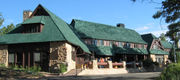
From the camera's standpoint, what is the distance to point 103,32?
39.3 m

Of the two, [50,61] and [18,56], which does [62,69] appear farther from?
[18,56]

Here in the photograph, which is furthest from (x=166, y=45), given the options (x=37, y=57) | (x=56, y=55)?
(x=37, y=57)

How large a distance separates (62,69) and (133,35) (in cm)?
2602

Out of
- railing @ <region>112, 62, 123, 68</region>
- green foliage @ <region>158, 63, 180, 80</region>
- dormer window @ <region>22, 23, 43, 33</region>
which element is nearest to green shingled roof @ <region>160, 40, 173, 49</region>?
railing @ <region>112, 62, 123, 68</region>

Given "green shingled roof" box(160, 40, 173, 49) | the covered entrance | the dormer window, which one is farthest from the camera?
"green shingled roof" box(160, 40, 173, 49)

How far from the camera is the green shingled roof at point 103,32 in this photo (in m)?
36.4

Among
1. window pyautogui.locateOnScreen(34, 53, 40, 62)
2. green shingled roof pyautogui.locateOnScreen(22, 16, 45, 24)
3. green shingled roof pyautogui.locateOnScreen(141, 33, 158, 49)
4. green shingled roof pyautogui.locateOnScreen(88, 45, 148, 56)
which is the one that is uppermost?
green shingled roof pyautogui.locateOnScreen(22, 16, 45, 24)

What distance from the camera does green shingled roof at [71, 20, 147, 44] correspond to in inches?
1432

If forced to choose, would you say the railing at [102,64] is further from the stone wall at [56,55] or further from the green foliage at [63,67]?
the stone wall at [56,55]

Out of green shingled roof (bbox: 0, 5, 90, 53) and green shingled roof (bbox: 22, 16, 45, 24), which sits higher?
green shingled roof (bbox: 22, 16, 45, 24)

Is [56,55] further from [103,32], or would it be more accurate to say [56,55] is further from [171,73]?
[103,32]

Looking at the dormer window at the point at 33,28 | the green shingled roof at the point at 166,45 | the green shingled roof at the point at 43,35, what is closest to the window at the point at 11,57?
the green shingled roof at the point at 43,35

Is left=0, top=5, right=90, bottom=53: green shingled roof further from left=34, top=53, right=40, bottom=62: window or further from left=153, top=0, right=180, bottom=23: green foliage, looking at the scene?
left=153, top=0, right=180, bottom=23: green foliage

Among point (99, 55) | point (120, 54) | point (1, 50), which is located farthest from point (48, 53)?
point (120, 54)
